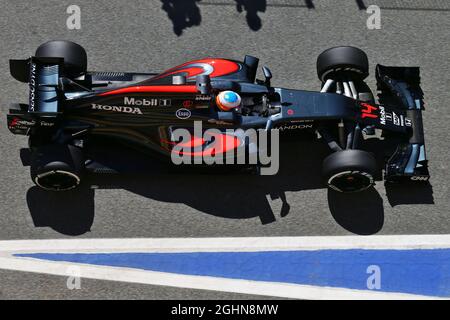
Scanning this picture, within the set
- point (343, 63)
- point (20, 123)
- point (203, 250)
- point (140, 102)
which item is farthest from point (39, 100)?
point (343, 63)

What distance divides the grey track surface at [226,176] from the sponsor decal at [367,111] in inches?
38.7

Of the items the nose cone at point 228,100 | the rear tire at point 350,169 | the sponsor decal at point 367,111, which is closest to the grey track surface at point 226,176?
the rear tire at point 350,169

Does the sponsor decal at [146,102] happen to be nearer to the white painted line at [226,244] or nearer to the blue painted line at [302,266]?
the white painted line at [226,244]

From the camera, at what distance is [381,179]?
915 centimetres

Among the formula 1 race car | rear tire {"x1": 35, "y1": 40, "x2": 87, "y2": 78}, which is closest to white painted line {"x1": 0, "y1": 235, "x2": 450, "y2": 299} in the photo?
the formula 1 race car

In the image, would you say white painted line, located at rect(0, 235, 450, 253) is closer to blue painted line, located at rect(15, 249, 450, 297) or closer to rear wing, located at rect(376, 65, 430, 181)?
blue painted line, located at rect(15, 249, 450, 297)

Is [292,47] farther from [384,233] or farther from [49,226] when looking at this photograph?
[49,226]

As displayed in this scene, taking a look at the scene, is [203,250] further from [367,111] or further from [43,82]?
[43,82]

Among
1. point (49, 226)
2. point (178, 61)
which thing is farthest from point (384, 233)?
point (49, 226)

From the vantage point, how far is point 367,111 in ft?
28.5

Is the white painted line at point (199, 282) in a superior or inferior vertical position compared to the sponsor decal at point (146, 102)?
inferior

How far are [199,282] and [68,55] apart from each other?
376 cm

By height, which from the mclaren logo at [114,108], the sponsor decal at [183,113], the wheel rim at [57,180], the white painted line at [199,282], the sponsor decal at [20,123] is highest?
the mclaren logo at [114,108]

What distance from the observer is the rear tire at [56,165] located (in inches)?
317
